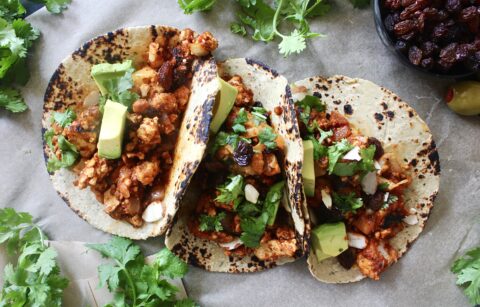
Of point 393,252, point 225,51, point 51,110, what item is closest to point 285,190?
point 393,252

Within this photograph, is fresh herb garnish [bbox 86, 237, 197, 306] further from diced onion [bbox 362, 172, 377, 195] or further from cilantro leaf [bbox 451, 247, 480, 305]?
cilantro leaf [bbox 451, 247, 480, 305]

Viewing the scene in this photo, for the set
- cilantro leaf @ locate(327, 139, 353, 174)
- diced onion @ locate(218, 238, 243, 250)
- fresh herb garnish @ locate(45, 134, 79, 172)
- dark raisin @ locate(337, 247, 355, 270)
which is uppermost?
fresh herb garnish @ locate(45, 134, 79, 172)

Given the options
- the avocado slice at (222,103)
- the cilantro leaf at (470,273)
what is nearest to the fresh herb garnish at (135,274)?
the avocado slice at (222,103)

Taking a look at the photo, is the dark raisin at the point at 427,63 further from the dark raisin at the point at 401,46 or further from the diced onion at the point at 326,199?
the diced onion at the point at 326,199

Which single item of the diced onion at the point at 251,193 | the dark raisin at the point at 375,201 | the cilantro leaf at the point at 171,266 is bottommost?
the cilantro leaf at the point at 171,266

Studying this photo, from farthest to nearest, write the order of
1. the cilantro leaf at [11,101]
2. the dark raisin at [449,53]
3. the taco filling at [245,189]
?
1. the cilantro leaf at [11,101]
2. the dark raisin at [449,53]
3. the taco filling at [245,189]

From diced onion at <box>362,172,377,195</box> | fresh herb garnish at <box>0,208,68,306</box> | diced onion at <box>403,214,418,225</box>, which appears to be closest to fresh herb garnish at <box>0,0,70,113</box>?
fresh herb garnish at <box>0,208,68,306</box>

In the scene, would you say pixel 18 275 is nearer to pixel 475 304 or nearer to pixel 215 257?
pixel 215 257
